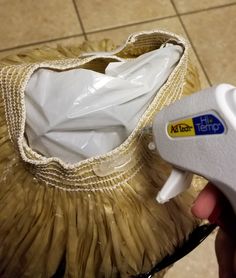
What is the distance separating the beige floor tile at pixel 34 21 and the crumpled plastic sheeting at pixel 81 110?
1.58 feet

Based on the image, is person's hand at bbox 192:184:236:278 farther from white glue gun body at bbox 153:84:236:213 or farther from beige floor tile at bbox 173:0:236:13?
beige floor tile at bbox 173:0:236:13

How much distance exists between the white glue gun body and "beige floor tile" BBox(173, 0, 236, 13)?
67cm

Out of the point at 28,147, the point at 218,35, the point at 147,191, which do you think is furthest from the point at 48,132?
the point at 218,35

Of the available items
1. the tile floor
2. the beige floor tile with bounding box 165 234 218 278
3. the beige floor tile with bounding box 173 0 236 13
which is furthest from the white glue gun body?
the beige floor tile with bounding box 173 0 236 13

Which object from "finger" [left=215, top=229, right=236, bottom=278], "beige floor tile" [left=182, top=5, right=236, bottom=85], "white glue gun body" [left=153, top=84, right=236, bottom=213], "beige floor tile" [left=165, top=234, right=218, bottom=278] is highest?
"white glue gun body" [left=153, top=84, right=236, bottom=213]

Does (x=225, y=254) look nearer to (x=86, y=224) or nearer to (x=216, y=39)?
(x=86, y=224)

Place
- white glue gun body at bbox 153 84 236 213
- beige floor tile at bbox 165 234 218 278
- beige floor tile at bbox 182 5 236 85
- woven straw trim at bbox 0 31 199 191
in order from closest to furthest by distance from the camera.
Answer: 1. white glue gun body at bbox 153 84 236 213
2. woven straw trim at bbox 0 31 199 191
3. beige floor tile at bbox 165 234 218 278
4. beige floor tile at bbox 182 5 236 85

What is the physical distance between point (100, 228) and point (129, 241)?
0.04 meters

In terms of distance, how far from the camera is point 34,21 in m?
1.00

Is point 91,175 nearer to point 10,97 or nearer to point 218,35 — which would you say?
point 10,97

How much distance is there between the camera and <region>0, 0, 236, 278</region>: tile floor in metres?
0.98

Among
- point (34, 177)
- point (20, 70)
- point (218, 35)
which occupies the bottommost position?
point (218, 35)

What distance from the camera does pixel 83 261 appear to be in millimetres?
544

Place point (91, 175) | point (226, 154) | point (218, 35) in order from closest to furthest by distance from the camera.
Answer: point (226, 154) < point (91, 175) < point (218, 35)
